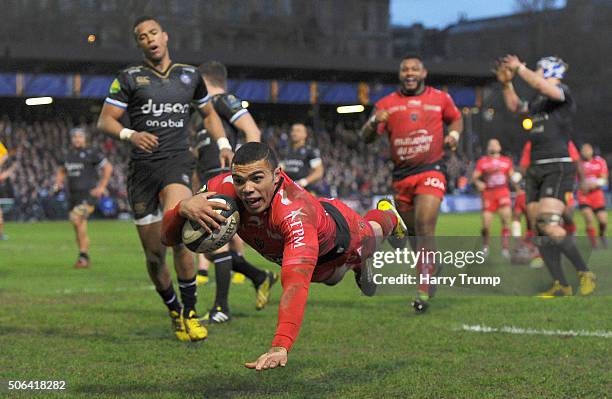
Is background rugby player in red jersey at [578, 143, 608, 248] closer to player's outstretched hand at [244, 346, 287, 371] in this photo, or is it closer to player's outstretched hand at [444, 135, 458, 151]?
player's outstretched hand at [444, 135, 458, 151]

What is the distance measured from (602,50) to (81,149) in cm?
7808

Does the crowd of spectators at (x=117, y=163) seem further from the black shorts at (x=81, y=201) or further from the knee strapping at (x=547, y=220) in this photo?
the knee strapping at (x=547, y=220)

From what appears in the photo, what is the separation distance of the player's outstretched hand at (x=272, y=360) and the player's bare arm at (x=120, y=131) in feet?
11.6

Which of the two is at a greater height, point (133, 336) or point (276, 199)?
point (276, 199)

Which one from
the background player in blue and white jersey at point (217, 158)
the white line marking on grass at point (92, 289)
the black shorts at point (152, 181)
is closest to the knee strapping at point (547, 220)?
the background player in blue and white jersey at point (217, 158)

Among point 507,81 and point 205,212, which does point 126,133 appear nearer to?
point 205,212

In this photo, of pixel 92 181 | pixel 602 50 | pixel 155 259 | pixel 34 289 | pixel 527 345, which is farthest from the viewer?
pixel 602 50

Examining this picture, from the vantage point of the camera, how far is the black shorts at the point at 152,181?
8469 millimetres

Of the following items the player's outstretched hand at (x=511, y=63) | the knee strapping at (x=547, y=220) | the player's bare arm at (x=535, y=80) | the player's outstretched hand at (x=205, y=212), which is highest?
the player's outstretched hand at (x=511, y=63)

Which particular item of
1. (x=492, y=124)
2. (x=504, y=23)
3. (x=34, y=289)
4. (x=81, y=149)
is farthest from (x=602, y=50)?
(x=34, y=289)

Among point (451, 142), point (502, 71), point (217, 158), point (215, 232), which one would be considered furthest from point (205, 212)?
point (217, 158)

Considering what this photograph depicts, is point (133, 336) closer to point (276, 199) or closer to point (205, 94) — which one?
point (205, 94)

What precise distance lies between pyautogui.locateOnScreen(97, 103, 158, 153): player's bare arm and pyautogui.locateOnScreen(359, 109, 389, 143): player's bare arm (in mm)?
3153

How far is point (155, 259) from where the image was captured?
336 inches
